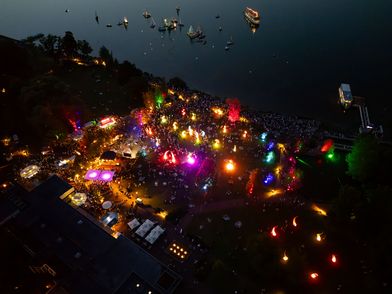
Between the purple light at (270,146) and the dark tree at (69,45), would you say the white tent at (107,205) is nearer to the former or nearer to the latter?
the purple light at (270,146)

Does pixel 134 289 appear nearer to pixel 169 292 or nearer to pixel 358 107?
pixel 169 292

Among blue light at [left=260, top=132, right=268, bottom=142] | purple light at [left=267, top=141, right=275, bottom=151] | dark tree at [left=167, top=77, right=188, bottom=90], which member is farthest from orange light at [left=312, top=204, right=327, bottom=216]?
dark tree at [left=167, top=77, right=188, bottom=90]

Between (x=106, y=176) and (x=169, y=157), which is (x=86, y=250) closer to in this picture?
(x=106, y=176)

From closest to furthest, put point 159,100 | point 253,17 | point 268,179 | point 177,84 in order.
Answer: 1. point 268,179
2. point 159,100
3. point 177,84
4. point 253,17

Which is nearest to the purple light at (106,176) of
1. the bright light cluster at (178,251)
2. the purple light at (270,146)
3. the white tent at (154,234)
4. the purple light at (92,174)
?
the purple light at (92,174)

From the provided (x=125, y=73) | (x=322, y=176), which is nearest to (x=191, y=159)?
(x=322, y=176)

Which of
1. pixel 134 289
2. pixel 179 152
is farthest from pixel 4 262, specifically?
pixel 179 152

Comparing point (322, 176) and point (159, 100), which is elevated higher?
point (159, 100)
